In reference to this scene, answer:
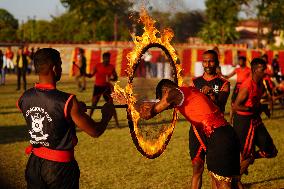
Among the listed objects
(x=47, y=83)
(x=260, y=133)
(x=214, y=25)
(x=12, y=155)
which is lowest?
(x=12, y=155)

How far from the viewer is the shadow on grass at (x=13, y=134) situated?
40.4 ft

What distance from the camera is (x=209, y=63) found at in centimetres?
740

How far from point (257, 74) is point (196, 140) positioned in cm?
170

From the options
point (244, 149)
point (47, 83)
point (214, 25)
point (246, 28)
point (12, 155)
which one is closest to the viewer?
point (47, 83)

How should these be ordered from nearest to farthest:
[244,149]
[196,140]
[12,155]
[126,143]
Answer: [196,140]
[244,149]
[12,155]
[126,143]

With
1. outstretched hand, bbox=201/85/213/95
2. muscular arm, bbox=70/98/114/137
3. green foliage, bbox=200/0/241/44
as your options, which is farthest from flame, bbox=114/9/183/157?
green foliage, bbox=200/0/241/44

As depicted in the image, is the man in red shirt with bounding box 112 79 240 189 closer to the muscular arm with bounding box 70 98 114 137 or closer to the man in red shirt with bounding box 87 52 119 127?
the muscular arm with bounding box 70 98 114 137

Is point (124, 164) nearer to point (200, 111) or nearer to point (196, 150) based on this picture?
point (196, 150)

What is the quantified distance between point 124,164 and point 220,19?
54981mm

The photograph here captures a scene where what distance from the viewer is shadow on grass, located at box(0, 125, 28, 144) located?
1230 cm

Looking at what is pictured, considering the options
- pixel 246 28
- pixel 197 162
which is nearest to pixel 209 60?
pixel 197 162

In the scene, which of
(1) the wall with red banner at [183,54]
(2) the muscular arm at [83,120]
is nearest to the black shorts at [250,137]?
(2) the muscular arm at [83,120]

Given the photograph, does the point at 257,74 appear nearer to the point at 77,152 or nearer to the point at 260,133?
the point at 260,133

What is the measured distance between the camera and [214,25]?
202 feet
